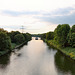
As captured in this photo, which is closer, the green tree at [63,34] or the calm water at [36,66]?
the calm water at [36,66]

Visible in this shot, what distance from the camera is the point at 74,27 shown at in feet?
Answer: 146

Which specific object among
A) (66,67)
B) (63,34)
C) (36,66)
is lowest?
(66,67)

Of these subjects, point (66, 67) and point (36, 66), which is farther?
point (36, 66)

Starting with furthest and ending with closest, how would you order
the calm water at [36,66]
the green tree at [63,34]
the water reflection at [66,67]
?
the green tree at [63,34], the water reflection at [66,67], the calm water at [36,66]

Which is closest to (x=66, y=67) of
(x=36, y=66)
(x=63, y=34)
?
(x=36, y=66)

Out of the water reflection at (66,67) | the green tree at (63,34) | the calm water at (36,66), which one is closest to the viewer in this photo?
the calm water at (36,66)

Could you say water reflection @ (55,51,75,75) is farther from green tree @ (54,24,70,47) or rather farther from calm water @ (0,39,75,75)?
green tree @ (54,24,70,47)

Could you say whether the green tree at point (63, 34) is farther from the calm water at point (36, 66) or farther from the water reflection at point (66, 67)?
the water reflection at point (66, 67)

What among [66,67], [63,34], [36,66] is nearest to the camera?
[66,67]

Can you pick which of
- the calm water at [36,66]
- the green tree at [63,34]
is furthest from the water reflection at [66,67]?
the green tree at [63,34]

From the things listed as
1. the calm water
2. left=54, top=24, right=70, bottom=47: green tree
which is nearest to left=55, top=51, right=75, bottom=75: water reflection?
the calm water

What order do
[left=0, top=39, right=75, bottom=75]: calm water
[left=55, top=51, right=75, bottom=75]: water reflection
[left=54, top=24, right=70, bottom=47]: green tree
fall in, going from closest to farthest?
[left=0, top=39, right=75, bottom=75]: calm water
[left=55, top=51, right=75, bottom=75]: water reflection
[left=54, top=24, right=70, bottom=47]: green tree

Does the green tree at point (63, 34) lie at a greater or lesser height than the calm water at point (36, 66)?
greater

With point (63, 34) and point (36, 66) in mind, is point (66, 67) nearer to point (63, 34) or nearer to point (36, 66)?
point (36, 66)
